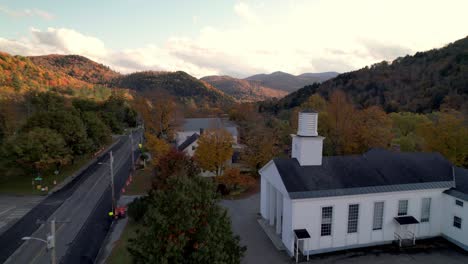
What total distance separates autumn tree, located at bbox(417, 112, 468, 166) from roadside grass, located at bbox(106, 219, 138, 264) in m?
32.0

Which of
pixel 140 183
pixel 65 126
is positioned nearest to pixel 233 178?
pixel 140 183

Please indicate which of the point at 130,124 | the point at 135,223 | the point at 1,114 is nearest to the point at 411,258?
the point at 135,223

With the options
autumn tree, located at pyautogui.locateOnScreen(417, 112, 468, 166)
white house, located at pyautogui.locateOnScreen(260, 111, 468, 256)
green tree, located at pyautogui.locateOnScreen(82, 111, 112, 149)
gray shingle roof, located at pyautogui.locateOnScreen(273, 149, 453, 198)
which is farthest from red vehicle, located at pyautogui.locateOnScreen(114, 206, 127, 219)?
autumn tree, located at pyautogui.locateOnScreen(417, 112, 468, 166)

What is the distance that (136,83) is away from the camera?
190250mm

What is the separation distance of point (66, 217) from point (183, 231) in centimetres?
2206

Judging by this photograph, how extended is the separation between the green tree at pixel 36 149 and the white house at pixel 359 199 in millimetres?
30180

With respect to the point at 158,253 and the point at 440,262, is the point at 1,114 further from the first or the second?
the point at 440,262

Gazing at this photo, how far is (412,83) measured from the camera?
316 ft

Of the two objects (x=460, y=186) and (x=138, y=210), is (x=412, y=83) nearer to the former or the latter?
(x=460, y=186)

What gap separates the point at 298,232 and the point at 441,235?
39.3 ft

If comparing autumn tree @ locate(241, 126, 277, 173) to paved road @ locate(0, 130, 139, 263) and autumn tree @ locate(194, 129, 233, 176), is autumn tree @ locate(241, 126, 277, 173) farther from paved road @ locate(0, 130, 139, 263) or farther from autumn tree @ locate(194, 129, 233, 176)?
paved road @ locate(0, 130, 139, 263)

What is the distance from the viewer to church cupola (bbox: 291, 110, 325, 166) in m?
21.0

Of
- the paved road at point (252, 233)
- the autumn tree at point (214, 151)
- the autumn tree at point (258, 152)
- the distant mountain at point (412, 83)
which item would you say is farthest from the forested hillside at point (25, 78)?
the paved road at point (252, 233)

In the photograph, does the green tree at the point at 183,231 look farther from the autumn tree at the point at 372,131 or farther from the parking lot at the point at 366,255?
the autumn tree at the point at 372,131
